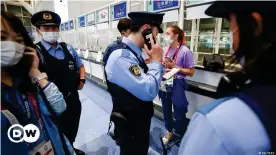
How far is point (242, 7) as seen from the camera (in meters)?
0.44

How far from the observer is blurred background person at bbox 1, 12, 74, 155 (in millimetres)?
752

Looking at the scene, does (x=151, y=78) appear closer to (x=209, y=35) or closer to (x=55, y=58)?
(x=55, y=58)

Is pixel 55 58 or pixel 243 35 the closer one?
pixel 243 35

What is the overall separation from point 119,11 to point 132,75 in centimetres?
298

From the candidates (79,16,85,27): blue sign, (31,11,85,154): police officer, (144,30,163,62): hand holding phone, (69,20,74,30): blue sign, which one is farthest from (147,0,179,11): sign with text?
(69,20,74,30): blue sign

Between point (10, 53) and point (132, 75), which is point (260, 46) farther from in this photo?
point (10, 53)

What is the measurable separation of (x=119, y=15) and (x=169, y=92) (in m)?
2.28

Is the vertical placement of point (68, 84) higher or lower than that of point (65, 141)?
higher

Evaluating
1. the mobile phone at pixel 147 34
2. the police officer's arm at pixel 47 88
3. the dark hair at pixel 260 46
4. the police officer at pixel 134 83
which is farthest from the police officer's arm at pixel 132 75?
the dark hair at pixel 260 46

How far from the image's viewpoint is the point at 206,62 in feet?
6.93

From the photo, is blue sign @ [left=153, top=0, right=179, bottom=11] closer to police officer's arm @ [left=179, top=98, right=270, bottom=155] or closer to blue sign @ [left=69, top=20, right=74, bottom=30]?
police officer's arm @ [left=179, top=98, right=270, bottom=155]

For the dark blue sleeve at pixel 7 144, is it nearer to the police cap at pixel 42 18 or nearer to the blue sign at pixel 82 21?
the police cap at pixel 42 18

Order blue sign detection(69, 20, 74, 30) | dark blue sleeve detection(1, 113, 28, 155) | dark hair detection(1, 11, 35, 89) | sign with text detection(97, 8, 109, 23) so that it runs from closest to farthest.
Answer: dark blue sleeve detection(1, 113, 28, 155) → dark hair detection(1, 11, 35, 89) → sign with text detection(97, 8, 109, 23) → blue sign detection(69, 20, 74, 30)

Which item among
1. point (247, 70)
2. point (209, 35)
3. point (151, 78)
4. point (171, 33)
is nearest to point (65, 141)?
point (151, 78)
